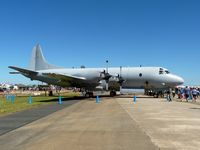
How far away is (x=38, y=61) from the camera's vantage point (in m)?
54.8

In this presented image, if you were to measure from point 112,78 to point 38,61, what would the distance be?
17.9 m

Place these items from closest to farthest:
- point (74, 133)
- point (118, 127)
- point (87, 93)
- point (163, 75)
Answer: point (74, 133) → point (118, 127) → point (163, 75) → point (87, 93)

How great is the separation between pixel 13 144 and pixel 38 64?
4632 centimetres

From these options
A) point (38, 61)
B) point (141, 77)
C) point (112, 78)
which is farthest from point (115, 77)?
point (38, 61)

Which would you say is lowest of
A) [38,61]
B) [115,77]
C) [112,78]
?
[112,78]

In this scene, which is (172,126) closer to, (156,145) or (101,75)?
(156,145)

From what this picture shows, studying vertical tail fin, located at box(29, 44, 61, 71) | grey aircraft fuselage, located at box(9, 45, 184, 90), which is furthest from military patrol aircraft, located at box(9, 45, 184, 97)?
vertical tail fin, located at box(29, 44, 61, 71)

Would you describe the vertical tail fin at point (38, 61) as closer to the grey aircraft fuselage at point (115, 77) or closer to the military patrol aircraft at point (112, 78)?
the grey aircraft fuselage at point (115, 77)

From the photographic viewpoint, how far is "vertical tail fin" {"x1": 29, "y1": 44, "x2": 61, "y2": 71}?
5419 cm

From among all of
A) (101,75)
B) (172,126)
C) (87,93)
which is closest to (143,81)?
(101,75)

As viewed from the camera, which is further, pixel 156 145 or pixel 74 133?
pixel 74 133

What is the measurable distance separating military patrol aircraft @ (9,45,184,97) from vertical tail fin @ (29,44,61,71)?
439 centimetres

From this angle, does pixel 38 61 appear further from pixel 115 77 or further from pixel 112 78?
pixel 115 77

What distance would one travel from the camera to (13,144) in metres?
9.48
